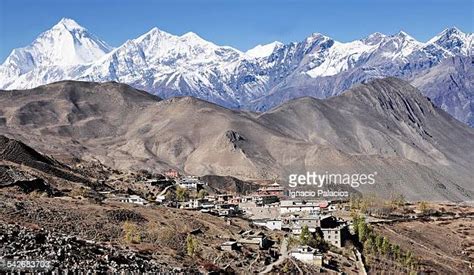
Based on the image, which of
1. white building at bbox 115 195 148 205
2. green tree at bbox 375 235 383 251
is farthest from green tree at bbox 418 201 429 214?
white building at bbox 115 195 148 205

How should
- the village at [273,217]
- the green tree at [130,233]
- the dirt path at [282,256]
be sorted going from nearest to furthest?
the green tree at [130,233] < the dirt path at [282,256] < the village at [273,217]

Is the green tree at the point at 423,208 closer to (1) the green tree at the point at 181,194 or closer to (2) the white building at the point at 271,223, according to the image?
(1) the green tree at the point at 181,194

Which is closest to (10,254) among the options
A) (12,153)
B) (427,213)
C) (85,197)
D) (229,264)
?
(229,264)

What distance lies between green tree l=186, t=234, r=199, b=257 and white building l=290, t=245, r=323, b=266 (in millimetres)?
10460

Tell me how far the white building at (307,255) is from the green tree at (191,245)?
1046 centimetres

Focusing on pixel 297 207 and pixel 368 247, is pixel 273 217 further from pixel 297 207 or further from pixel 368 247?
pixel 368 247

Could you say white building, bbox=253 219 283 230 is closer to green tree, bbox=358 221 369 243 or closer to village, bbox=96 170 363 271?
village, bbox=96 170 363 271

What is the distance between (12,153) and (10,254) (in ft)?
231

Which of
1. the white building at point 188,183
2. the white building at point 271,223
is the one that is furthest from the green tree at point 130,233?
the white building at point 188,183

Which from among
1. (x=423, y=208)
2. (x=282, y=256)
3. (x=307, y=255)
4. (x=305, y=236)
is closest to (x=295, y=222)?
(x=305, y=236)

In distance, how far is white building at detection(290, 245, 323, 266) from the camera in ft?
244

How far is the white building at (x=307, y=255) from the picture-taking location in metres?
74.4

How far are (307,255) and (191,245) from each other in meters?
Result: 13.9

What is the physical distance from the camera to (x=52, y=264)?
41156 millimetres
